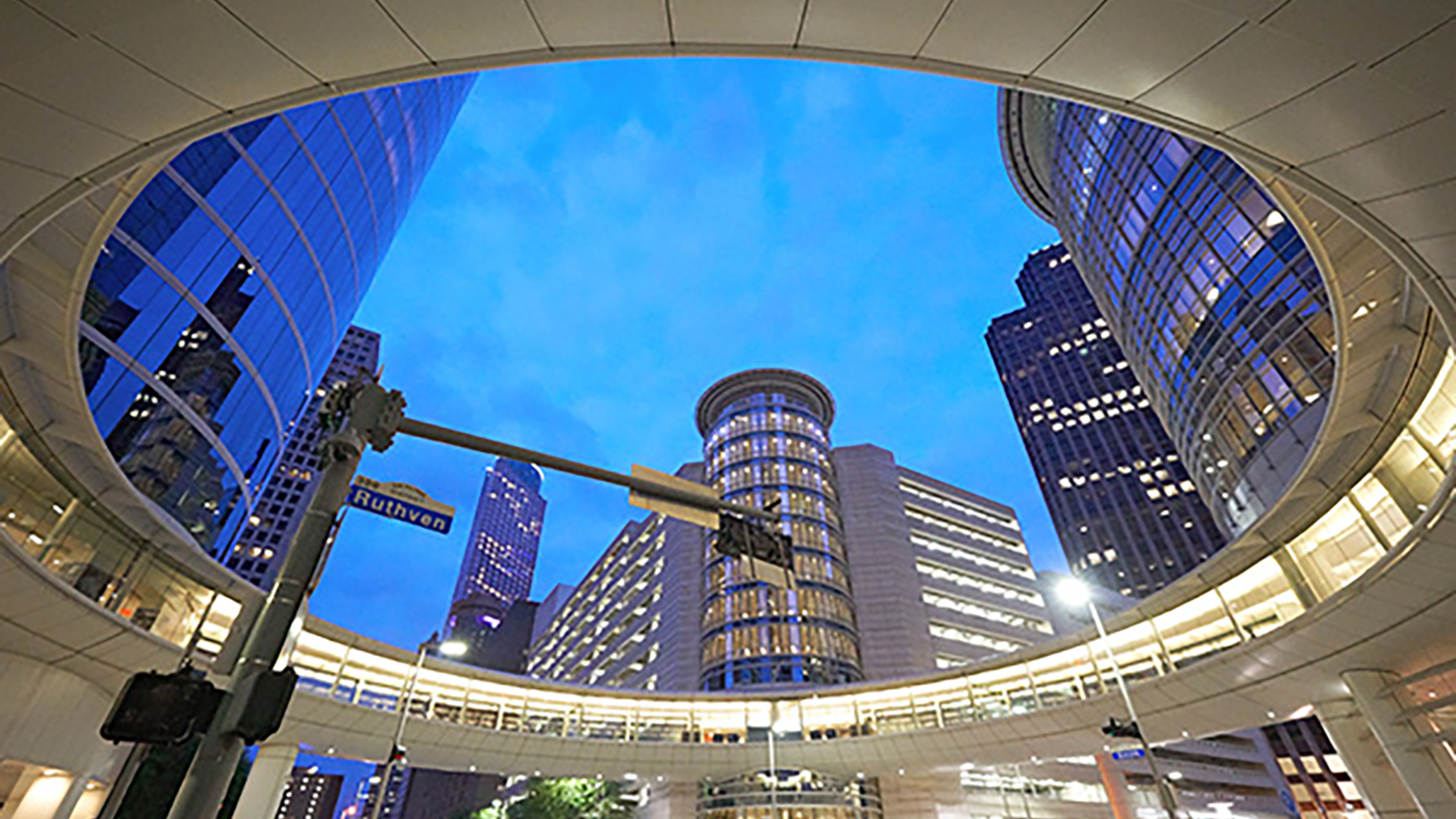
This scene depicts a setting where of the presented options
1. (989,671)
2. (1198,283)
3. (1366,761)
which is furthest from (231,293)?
(1198,283)

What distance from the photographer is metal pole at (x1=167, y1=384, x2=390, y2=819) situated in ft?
14.8

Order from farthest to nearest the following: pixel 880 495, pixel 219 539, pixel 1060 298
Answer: pixel 1060 298 < pixel 880 495 < pixel 219 539

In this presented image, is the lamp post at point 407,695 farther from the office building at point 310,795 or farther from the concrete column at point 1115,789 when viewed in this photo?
the office building at point 310,795

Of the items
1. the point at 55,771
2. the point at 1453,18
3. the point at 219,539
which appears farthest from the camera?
the point at 219,539

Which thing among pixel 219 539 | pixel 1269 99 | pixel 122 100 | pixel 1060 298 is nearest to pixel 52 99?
pixel 122 100

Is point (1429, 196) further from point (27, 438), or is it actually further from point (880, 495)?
point (880, 495)

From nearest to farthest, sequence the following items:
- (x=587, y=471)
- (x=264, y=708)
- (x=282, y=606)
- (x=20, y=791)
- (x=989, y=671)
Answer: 1. (x=264, y=708)
2. (x=282, y=606)
3. (x=587, y=471)
4. (x=20, y=791)
5. (x=989, y=671)

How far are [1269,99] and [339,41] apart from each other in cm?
782

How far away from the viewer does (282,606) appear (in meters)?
5.50

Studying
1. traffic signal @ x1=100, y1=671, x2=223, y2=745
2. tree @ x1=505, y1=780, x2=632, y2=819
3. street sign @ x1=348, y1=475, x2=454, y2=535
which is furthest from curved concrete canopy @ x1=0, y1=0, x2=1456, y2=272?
tree @ x1=505, y1=780, x2=632, y2=819

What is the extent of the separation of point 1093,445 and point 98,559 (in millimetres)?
152062

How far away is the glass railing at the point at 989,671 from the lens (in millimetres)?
14758

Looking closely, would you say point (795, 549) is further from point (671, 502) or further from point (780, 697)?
point (671, 502)

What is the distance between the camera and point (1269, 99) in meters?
5.36
